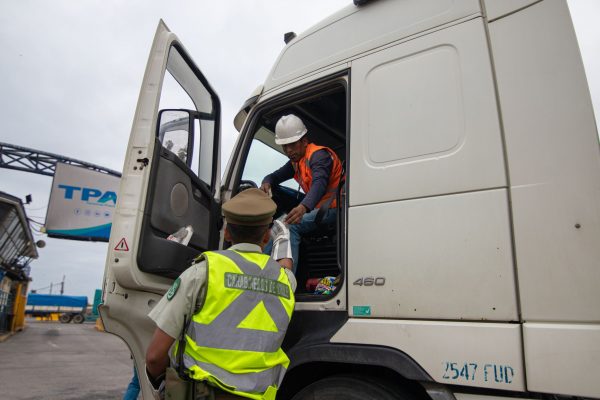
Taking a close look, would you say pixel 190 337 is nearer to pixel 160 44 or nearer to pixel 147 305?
pixel 147 305

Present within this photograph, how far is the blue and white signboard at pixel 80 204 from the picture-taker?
16.1 metres

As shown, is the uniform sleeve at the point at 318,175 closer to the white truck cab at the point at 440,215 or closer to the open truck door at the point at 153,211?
the white truck cab at the point at 440,215

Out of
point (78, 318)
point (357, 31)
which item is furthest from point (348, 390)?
point (78, 318)

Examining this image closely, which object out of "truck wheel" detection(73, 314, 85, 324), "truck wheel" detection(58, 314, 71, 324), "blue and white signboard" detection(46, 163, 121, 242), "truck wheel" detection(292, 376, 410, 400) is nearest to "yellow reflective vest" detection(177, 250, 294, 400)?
"truck wheel" detection(292, 376, 410, 400)

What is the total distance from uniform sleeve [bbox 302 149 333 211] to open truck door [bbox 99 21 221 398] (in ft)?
2.29

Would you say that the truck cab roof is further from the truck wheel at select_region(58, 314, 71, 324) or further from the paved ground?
the truck wheel at select_region(58, 314, 71, 324)

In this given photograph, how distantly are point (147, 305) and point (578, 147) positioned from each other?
2107 millimetres

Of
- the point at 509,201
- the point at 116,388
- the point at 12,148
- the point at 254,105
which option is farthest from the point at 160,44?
the point at 12,148

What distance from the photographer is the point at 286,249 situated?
2248 mm

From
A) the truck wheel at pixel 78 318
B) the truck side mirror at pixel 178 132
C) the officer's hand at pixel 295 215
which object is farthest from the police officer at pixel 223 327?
the truck wheel at pixel 78 318

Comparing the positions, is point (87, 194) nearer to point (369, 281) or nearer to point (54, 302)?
point (369, 281)

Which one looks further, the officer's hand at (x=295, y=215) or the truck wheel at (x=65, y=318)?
the truck wheel at (x=65, y=318)

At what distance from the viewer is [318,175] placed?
2.53 metres

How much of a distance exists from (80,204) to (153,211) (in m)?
16.2
